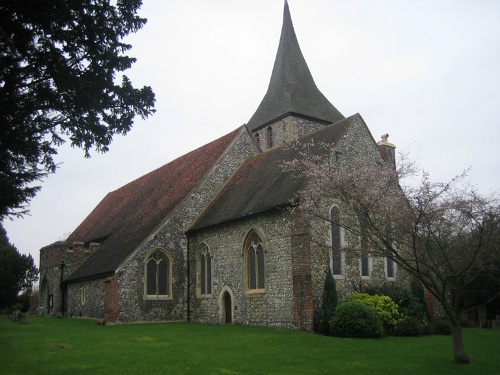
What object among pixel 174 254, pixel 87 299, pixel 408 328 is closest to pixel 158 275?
pixel 174 254

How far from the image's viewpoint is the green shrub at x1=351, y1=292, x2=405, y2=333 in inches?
743

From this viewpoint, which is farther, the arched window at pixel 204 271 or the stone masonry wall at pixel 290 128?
the stone masonry wall at pixel 290 128

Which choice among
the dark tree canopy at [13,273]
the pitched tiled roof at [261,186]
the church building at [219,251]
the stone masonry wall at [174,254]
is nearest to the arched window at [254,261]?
the church building at [219,251]

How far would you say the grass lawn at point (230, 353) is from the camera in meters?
11.7

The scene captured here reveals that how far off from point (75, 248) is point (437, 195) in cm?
2553

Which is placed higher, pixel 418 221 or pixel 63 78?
pixel 63 78

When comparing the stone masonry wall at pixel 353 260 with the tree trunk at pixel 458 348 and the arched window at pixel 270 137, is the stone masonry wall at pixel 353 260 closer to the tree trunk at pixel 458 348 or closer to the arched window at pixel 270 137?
the tree trunk at pixel 458 348

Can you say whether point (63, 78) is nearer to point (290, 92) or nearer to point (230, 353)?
point (230, 353)

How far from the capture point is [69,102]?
11.8 meters

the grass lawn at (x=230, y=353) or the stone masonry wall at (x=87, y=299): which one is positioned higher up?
the stone masonry wall at (x=87, y=299)

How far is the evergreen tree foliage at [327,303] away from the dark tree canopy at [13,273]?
26911 mm

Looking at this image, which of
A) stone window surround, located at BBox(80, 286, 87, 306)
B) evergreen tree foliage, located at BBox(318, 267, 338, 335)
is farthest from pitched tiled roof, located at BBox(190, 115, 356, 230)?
stone window surround, located at BBox(80, 286, 87, 306)

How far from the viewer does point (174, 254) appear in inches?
986

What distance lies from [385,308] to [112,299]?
459 inches
